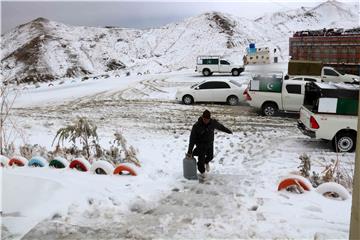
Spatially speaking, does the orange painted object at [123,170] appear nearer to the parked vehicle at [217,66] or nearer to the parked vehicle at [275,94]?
the parked vehicle at [275,94]

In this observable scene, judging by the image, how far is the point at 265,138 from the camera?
13.5 metres

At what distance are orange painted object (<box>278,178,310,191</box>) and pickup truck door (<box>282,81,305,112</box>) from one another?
9213mm

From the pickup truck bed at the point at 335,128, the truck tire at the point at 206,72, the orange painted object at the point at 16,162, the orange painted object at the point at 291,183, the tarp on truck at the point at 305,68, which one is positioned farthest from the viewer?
the truck tire at the point at 206,72

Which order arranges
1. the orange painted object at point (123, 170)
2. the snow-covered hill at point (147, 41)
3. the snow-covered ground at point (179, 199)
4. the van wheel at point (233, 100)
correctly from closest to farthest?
1. the snow-covered ground at point (179, 199)
2. the orange painted object at point (123, 170)
3. the van wheel at point (233, 100)
4. the snow-covered hill at point (147, 41)

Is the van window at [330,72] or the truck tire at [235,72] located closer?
the van window at [330,72]

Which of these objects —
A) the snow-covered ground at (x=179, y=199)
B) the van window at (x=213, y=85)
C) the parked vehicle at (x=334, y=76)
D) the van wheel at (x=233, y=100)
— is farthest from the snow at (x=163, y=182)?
the parked vehicle at (x=334, y=76)

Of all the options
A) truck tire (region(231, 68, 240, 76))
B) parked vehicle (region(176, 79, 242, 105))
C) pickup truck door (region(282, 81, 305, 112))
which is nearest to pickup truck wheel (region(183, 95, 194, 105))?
parked vehicle (region(176, 79, 242, 105))

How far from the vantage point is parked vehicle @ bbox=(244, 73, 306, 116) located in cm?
1633

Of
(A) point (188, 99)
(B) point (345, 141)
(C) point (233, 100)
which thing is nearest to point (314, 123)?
(B) point (345, 141)

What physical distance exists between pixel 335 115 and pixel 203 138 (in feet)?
15.4

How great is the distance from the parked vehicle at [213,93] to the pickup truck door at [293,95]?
3640 millimetres

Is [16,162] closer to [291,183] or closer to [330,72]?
[291,183]

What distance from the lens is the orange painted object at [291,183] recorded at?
7605 millimetres

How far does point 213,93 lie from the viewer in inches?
789
